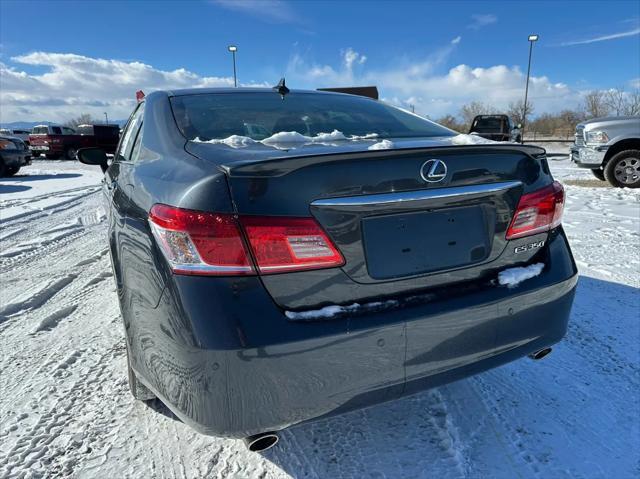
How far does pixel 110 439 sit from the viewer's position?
2.00m

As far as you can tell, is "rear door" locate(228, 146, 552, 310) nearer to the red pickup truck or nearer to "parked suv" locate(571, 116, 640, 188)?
"parked suv" locate(571, 116, 640, 188)

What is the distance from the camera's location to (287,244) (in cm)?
141

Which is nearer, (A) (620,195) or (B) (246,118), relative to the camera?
(B) (246,118)

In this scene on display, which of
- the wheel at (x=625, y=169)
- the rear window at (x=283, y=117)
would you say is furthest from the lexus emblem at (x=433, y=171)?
the wheel at (x=625, y=169)

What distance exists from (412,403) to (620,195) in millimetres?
7951

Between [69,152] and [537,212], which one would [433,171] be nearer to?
[537,212]

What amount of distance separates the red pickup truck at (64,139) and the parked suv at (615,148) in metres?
21.5

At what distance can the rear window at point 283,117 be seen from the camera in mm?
2145

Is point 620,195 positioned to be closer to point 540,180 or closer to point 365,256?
point 540,180

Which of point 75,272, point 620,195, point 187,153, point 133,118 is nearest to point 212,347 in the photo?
point 187,153

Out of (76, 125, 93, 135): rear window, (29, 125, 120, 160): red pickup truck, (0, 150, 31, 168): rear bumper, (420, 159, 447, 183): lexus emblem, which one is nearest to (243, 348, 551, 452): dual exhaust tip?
(420, 159, 447, 183): lexus emblem

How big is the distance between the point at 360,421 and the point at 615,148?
958 centimetres

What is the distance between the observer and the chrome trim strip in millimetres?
1457

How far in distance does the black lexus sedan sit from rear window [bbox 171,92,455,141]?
0.28m
